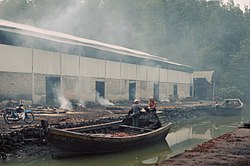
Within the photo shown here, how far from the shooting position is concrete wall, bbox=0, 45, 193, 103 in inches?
877

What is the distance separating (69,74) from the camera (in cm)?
2728

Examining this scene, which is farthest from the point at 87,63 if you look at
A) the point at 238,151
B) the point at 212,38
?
the point at 212,38

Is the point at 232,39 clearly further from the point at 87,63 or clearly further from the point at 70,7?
the point at 87,63

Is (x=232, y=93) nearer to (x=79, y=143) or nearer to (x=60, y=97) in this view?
(x=60, y=97)

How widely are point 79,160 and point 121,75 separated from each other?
20810mm

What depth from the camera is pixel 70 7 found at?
69.3 m

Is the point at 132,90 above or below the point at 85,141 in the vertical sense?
above

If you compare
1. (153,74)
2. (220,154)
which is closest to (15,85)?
(220,154)

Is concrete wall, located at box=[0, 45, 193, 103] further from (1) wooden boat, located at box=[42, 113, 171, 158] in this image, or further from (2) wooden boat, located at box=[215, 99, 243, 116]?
(1) wooden boat, located at box=[42, 113, 171, 158]

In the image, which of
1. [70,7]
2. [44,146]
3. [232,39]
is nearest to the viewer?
[44,146]

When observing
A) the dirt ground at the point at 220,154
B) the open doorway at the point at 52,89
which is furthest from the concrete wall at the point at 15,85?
the dirt ground at the point at 220,154

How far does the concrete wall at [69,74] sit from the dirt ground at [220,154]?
1508 cm

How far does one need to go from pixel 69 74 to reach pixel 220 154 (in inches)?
770

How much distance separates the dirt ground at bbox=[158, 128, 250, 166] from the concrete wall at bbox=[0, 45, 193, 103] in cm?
1508
